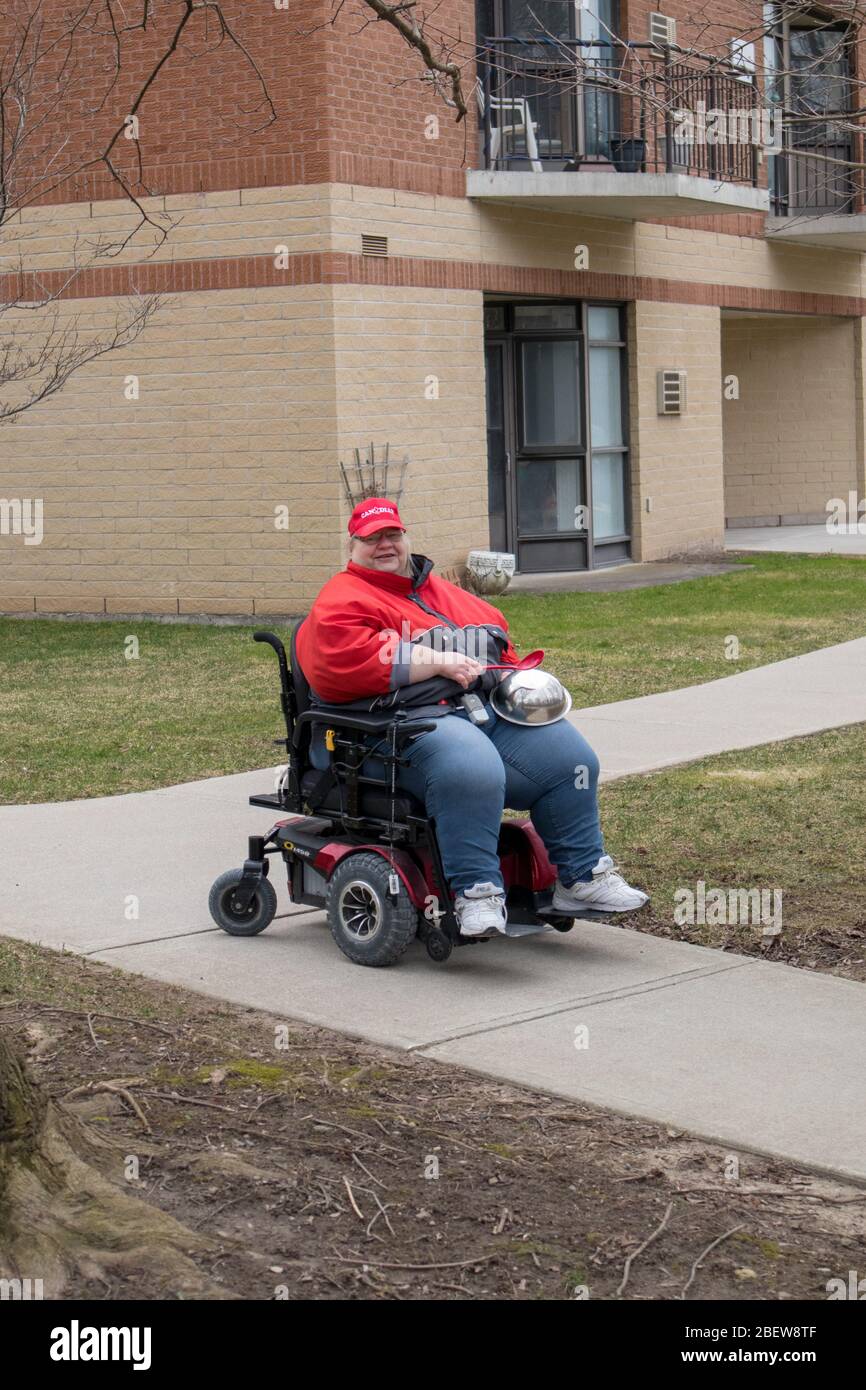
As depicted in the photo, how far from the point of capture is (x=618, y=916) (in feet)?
19.6

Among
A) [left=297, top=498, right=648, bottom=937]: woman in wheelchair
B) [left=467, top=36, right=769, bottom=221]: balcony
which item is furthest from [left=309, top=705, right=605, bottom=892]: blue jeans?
[left=467, top=36, right=769, bottom=221]: balcony

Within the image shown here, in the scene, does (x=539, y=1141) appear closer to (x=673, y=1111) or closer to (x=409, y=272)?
(x=673, y=1111)

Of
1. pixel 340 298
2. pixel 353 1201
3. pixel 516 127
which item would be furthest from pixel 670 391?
pixel 353 1201

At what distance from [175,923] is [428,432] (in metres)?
11.0

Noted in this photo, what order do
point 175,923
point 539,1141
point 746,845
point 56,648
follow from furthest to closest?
point 56,648
point 746,845
point 175,923
point 539,1141

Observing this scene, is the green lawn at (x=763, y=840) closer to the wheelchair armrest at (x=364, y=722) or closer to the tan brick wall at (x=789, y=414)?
the wheelchair armrest at (x=364, y=722)

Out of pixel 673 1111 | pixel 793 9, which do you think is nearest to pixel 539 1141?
pixel 673 1111

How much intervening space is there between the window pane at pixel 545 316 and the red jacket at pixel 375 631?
43.4 ft

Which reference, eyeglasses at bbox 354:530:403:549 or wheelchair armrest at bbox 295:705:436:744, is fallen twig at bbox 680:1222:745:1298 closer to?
wheelchair armrest at bbox 295:705:436:744

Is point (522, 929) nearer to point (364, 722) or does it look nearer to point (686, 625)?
point (364, 722)

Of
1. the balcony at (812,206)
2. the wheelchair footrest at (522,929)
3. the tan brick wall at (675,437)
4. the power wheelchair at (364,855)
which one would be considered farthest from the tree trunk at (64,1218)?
the balcony at (812,206)

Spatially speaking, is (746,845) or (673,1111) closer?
(673,1111)

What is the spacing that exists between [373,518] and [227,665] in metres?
7.47

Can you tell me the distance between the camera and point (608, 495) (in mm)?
20109
